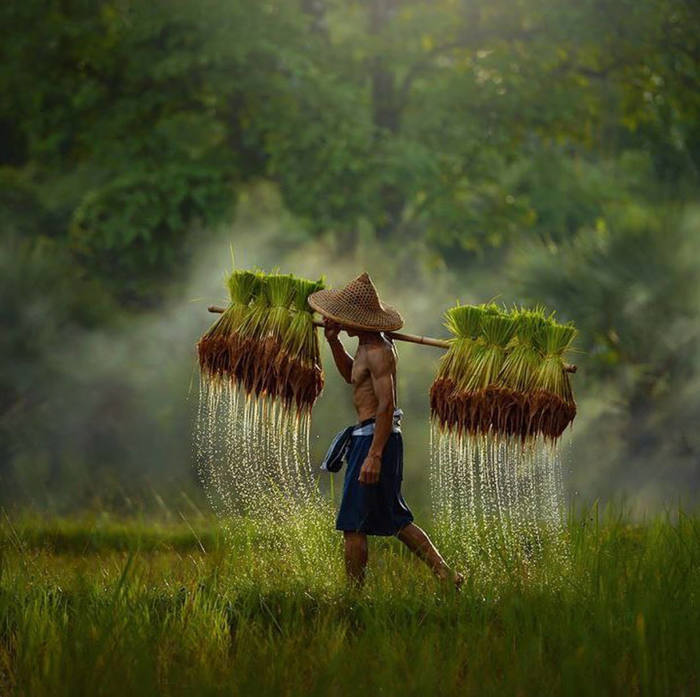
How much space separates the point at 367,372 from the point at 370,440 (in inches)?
11.6

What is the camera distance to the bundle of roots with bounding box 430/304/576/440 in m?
5.43

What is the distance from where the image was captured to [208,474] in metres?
9.70

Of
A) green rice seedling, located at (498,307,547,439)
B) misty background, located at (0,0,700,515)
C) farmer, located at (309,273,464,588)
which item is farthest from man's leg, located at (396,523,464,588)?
misty background, located at (0,0,700,515)

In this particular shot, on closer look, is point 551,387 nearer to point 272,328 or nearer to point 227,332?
point 272,328

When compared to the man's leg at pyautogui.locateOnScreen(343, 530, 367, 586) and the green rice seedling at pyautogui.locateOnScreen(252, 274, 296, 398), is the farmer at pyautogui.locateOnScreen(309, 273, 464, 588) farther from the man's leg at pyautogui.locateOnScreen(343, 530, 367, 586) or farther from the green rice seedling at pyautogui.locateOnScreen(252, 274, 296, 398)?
the green rice seedling at pyautogui.locateOnScreen(252, 274, 296, 398)

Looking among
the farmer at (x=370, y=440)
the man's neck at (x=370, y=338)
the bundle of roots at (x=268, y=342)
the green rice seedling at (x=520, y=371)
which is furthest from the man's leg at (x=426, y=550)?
the man's neck at (x=370, y=338)

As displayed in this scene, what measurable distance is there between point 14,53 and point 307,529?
31.1 feet

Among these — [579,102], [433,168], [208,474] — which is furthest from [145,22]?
[208,474]

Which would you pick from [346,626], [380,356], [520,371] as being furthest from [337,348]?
[346,626]

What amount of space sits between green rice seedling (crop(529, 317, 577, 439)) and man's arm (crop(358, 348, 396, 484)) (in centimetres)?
63

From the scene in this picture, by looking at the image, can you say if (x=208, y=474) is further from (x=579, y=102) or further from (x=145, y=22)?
(x=579, y=102)

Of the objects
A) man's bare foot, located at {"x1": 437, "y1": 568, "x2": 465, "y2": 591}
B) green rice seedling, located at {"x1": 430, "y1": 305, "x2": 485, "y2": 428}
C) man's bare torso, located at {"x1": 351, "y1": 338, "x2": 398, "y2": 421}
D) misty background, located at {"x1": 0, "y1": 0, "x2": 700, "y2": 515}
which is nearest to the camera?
man's bare foot, located at {"x1": 437, "y1": 568, "x2": 465, "y2": 591}

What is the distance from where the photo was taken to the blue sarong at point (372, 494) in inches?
210

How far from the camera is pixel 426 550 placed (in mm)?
5461
